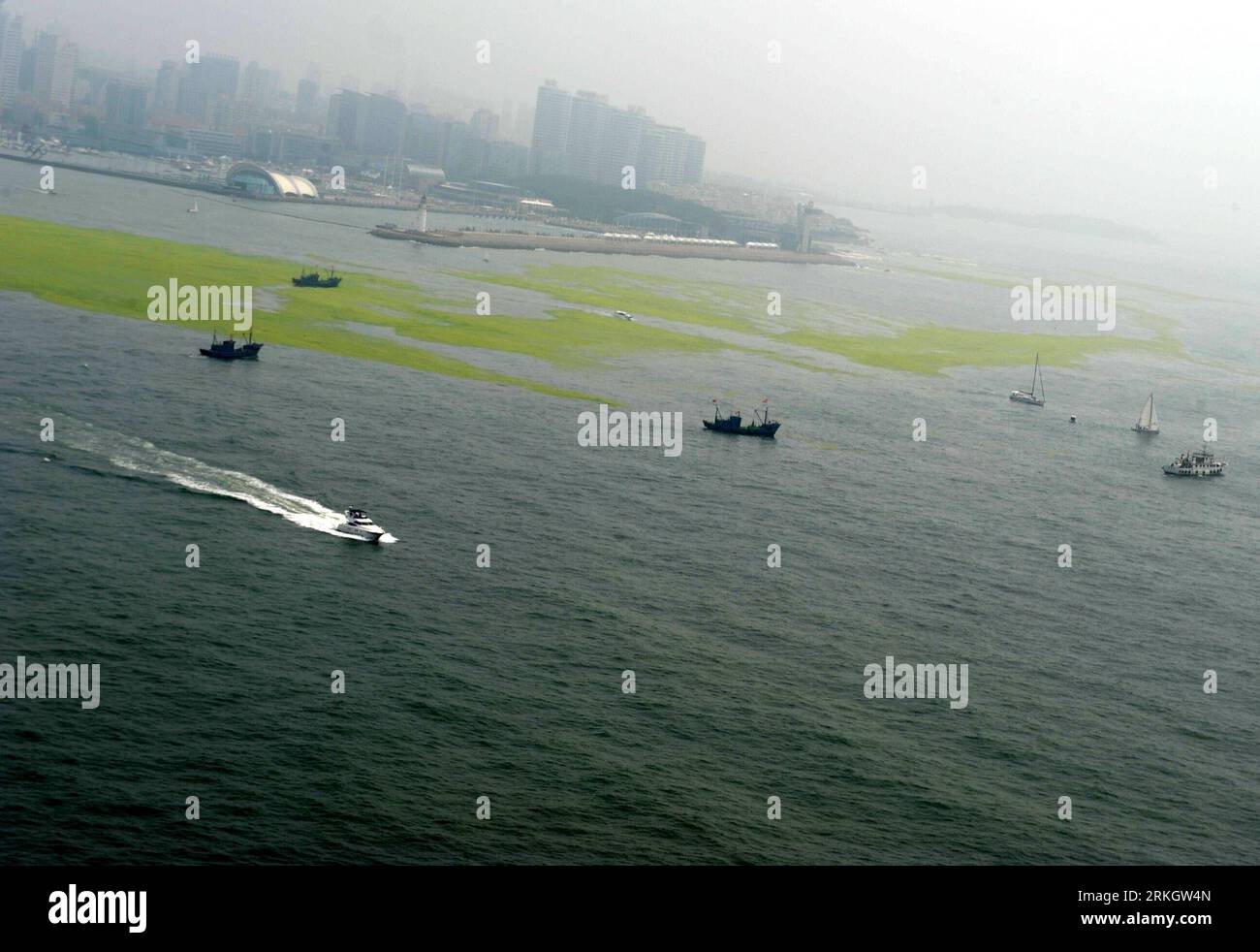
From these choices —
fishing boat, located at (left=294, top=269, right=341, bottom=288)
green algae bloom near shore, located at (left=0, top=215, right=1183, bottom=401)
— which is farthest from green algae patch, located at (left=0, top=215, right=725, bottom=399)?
fishing boat, located at (left=294, top=269, right=341, bottom=288)

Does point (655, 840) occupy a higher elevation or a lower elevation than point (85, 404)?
lower

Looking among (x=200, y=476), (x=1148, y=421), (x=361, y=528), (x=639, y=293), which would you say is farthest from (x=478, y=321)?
(x=361, y=528)

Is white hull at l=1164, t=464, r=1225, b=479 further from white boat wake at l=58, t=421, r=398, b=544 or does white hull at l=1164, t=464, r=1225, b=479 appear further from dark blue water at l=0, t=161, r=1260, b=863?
white boat wake at l=58, t=421, r=398, b=544

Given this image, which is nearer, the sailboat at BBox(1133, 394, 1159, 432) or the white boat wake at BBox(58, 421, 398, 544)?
the white boat wake at BBox(58, 421, 398, 544)

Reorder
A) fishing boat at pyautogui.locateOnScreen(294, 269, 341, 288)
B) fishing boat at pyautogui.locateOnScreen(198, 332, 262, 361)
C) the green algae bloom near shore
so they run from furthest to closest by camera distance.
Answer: fishing boat at pyautogui.locateOnScreen(294, 269, 341, 288) → the green algae bloom near shore → fishing boat at pyautogui.locateOnScreen(198, 332, 262, 361)

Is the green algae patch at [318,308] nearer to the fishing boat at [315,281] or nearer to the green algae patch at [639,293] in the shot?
the fishing boat at [315,281]
